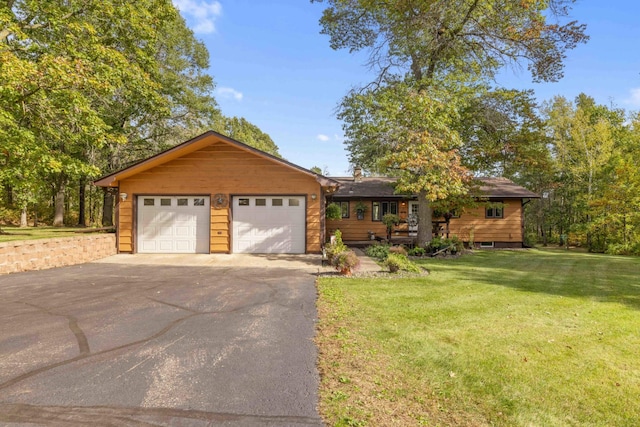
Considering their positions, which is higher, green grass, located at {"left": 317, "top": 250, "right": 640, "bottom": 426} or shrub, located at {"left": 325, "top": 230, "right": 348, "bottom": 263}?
shrub, located at {"left": 325, "top": 230, "right": 348, "bottom": 263}

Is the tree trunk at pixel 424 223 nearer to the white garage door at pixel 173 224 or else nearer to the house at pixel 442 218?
the house at pixel 442 218

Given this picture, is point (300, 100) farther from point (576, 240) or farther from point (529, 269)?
point (576, 240)

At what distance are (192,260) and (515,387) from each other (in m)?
10.9

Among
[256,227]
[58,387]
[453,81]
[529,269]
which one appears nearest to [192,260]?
[256,227]

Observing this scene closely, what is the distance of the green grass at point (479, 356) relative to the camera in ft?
8.91

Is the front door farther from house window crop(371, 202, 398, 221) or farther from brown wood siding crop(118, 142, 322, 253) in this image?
brown wood siding crop(118, 142, 322, 253)

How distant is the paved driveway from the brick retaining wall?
52.1 inches

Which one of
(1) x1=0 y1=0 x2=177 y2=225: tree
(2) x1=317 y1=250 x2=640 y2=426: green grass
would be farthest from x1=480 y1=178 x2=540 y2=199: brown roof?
(1) x1=0 y1=0 x2=177 y2=225: tree

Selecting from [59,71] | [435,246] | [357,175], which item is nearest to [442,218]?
[435,246]

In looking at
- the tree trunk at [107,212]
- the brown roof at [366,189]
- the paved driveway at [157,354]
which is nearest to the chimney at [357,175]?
the brown roof at [366,189]

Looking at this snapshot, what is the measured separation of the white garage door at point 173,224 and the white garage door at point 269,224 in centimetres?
142

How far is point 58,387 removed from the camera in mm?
3010

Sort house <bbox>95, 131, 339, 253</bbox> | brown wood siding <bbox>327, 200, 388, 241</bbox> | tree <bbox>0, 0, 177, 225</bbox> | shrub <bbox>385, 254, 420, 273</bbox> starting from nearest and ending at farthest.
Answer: shrub <bbox>385, 254, 420, 273</bbox> < tree <bbox>0, 0, 177, 225</bbox> < house <bbox>95, 131, 339, 253</bbox> < brown wood siding <bbox>327, 200, 388, 241</bbox>

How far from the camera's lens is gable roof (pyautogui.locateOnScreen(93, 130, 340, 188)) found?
12.7 metres
